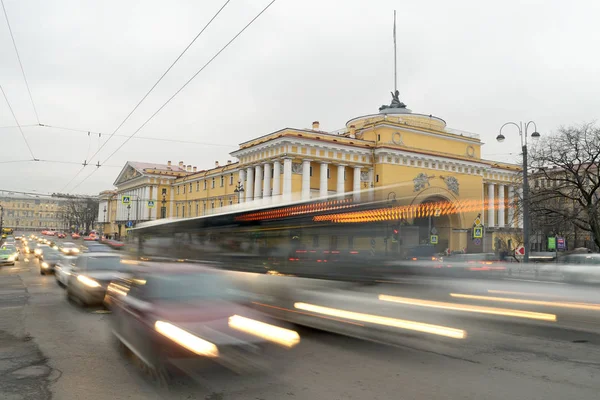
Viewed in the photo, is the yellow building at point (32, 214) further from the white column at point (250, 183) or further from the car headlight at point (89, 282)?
the car headlight at point (89, 282)

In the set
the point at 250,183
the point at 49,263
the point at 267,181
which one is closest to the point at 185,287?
the point at 49,263

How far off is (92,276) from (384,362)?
31.8 ft

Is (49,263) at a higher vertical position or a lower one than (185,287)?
lower

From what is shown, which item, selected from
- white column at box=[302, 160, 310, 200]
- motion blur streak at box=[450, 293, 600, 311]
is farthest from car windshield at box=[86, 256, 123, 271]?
white column at box=[302, 160, 310, 200]

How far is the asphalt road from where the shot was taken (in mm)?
6168

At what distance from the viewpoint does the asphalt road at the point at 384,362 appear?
617 centimetres

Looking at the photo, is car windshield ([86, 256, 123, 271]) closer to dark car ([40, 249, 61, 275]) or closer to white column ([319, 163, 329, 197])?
dark car ([40, 249, 61, 275])

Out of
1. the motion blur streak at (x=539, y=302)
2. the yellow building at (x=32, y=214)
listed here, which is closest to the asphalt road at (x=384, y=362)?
the motion blur streak at (x=539, y=302)

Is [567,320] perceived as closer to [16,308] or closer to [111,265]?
[111,265]

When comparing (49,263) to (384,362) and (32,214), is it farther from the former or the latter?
(32,214)

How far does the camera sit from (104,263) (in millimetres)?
14578

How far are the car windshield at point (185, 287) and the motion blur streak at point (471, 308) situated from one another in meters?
3.86

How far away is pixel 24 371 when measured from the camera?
704 centimetres

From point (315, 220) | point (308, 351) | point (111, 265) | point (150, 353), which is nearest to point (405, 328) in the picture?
point (308, 351)
